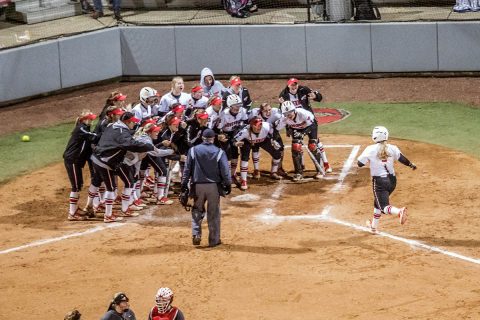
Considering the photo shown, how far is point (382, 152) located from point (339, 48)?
10.8m

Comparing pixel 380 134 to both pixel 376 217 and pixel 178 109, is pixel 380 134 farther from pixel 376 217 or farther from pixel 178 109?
pixel 178 109

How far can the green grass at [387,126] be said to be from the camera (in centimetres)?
2319

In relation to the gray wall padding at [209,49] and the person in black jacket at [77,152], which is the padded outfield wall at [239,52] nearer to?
the gray wall padding at [209,49]

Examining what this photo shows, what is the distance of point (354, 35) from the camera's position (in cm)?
2769

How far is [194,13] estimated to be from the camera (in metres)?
30.6

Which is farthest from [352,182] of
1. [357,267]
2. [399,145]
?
[357,267]

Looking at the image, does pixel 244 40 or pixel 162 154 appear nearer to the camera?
pixel 162 154

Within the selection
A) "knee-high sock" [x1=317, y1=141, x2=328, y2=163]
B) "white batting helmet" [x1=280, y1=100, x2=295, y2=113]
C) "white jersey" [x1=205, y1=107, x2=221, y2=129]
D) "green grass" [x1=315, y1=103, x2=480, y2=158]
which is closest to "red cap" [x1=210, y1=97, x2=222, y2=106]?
"white jersey" [x1=205, y1=107, x2=221, y2=129]

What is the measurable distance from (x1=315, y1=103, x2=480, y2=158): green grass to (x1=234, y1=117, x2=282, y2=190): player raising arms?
3.61m

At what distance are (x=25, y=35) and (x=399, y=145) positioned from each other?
11.9 meters

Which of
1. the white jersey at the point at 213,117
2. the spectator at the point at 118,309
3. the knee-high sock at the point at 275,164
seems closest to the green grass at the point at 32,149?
the white jersey at the point at 213,117

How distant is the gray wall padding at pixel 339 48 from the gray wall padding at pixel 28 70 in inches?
269

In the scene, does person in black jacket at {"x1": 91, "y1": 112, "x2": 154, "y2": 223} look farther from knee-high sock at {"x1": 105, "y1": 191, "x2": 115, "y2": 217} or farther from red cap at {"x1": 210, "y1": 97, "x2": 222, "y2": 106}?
red cap at {"x1": 210, "y1": 97, "x2": 222, "y2": 106}

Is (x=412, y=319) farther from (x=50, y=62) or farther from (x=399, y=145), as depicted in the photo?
(x=50, y=62)
